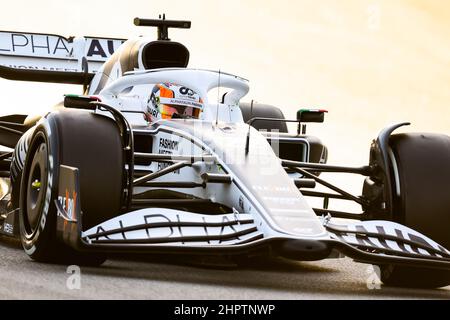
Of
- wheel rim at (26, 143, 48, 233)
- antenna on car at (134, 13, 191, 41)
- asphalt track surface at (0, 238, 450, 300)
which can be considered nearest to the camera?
asphalt track surface at (0, 238, 450, 300)

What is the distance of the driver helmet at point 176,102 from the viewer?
833 cm

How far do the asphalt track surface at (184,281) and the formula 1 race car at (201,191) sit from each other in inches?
7.3

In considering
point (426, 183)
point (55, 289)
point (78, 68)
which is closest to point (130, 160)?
point (55, 289)

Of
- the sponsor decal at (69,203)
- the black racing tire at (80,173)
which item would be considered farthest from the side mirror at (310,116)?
the sponsor decal at (69,203)

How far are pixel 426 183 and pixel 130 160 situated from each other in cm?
195

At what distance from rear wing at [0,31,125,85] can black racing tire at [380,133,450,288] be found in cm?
505

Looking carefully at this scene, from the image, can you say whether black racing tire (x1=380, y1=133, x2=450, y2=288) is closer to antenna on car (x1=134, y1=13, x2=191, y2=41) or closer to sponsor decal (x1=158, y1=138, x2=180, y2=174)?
sponsor decal (x1=158, y1=138, x2=180, y2=174)

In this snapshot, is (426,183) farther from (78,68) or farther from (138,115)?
(78,68)

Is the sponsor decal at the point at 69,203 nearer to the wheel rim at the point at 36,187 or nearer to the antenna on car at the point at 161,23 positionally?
the wheel rim at the point at 36,187

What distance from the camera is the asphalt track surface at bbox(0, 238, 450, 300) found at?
544cm

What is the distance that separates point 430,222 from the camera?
6.78m

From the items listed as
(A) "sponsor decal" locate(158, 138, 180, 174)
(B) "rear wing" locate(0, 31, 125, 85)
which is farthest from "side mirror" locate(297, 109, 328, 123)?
(B) "rear wing" locate(0, 31, 125, 85)

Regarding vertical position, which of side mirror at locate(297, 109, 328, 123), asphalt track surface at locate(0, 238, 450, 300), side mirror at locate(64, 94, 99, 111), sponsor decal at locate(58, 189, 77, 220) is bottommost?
asphalt track surface at locate(0, 238, 450, 300)

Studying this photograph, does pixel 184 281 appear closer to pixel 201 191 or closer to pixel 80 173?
pixel 80 173
